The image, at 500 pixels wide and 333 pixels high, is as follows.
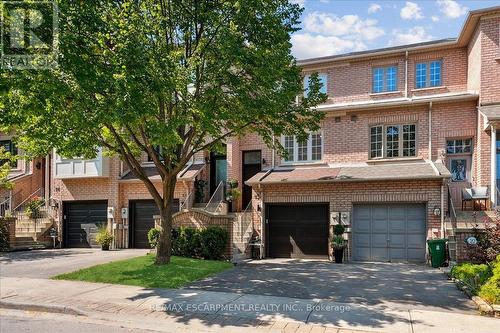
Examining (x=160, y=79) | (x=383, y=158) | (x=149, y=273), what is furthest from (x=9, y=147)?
(x=383, y=158)

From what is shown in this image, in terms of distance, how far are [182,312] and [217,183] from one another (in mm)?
12768

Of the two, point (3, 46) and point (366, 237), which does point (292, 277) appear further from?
point (3, 46)

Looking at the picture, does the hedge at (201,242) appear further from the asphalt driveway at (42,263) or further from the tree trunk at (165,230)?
the asphalt driveway at (42,263)

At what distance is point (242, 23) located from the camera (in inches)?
472

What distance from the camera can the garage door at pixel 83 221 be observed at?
21.7m

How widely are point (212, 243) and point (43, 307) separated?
7.06 meters

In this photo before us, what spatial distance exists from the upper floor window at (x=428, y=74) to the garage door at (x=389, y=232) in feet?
17.8

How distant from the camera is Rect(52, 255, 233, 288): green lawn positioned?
36.2ft

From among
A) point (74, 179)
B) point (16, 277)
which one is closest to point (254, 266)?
point (16, 277)

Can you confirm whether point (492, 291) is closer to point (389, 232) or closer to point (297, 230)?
point (389, 232)

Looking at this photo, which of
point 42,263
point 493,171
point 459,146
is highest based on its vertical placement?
point 459,146

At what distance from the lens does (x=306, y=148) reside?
1872 centimetres

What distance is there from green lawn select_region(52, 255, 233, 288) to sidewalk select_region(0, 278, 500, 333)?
26.2 inches

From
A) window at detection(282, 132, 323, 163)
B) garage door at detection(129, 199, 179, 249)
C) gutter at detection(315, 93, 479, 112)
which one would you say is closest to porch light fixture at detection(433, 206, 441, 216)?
gutter at detection(315, 93, 479, 112)
